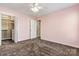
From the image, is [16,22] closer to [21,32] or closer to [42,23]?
[21,32]

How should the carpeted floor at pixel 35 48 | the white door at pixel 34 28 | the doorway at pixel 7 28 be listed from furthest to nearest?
the white door at pixel 34 28
the doorway at pixel 7 28
the carpeted floor at pixel 35 48

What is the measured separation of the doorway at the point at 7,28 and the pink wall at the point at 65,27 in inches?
53.4

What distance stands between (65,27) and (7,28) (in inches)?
90.0

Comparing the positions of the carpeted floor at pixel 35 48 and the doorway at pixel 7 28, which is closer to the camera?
the carpeted floor at pixel 35 48

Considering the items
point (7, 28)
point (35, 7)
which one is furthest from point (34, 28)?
point (7, 28)

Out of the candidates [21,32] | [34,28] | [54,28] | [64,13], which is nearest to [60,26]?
[54,28]

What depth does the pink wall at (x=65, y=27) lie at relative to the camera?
3405mm

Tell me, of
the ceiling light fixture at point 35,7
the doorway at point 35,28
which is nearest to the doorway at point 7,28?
the doorway at point 35,28

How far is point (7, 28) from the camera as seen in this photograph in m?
3.46

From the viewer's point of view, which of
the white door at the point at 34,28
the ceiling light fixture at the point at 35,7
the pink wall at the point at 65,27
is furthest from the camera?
the pink wall at the point at 65,27

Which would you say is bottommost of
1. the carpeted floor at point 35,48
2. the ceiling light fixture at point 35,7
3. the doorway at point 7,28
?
the carpeted floor at point 35,48

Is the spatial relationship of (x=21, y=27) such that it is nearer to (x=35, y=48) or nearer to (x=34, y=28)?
(x=34, y=28)

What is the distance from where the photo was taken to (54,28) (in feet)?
11.5

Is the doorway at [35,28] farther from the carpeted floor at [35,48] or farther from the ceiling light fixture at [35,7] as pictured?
the ceiling light fixture at [35,7]
